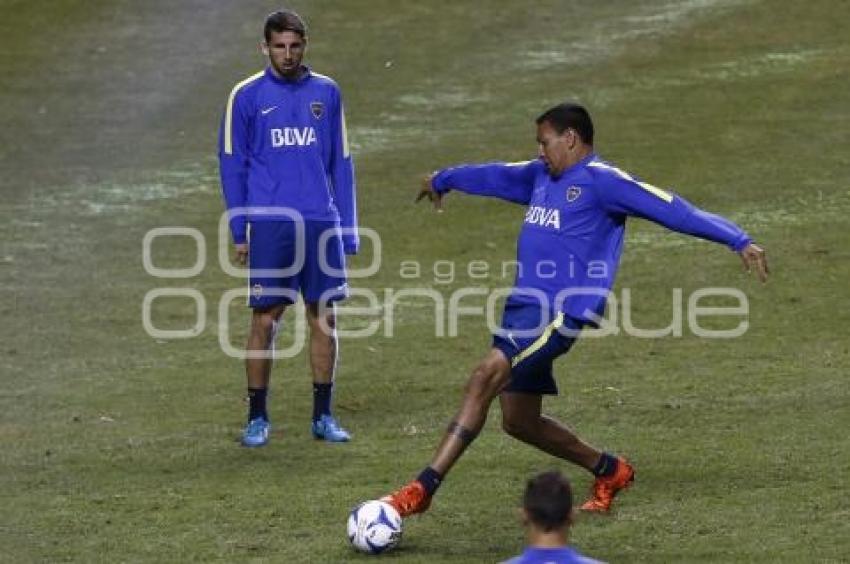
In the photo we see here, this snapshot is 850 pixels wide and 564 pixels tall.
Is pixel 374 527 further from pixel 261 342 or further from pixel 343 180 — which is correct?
pixel 343 180

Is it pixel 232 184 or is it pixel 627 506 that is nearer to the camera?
pixel 627 506

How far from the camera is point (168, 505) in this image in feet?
36.6

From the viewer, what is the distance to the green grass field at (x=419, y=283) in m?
10.8

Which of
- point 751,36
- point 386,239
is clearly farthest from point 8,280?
point 751,36

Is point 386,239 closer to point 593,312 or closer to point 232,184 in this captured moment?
point 232,184

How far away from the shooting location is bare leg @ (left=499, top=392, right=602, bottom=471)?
35.4ft

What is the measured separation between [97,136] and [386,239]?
20.0ft

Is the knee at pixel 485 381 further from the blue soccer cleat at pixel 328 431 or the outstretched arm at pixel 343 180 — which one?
the outstretched arm at pixel 343 180

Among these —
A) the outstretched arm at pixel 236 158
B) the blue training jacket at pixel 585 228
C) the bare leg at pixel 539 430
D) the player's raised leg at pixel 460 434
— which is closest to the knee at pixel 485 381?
the player's raised leg at pixel 460 434

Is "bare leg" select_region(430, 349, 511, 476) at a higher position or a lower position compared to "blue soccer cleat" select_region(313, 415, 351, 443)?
higher

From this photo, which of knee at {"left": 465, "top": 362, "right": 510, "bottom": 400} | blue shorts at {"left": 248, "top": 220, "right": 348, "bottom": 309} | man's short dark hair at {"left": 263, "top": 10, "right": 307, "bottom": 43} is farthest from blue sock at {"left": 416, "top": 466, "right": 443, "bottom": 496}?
man's short dark hair at {"left": 263, "top": 10, "right": 307, "bottom": 43}

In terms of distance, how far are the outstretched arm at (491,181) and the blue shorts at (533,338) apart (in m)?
0.75

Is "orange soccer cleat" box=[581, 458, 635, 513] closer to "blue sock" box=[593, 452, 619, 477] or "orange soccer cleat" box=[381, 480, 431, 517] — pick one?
"blue sock" box=[593, 452, 619, 477]

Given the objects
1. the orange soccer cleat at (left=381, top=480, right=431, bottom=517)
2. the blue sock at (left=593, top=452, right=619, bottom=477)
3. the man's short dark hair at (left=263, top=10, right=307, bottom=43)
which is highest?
the man's short dark hair at (left=263, top=10, right=307, bottom=43)
